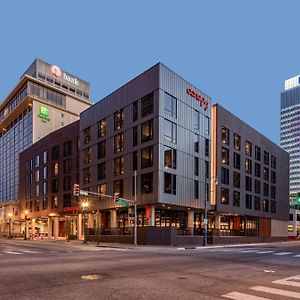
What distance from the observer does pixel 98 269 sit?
1706 cm

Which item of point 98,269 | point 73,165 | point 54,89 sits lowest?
point 98,269

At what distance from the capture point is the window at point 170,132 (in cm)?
4940

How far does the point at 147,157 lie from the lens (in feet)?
164

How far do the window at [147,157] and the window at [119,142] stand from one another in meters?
5.64

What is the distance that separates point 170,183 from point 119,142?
11193 mm

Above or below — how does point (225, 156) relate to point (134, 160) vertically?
above

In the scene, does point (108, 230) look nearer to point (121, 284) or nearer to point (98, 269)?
point (98, 269)

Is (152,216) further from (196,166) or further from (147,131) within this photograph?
(147,131)

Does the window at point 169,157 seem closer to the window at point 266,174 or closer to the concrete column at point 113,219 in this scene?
the concrete column at point 113,219

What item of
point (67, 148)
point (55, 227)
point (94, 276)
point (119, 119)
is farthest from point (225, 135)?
point (94, 276)

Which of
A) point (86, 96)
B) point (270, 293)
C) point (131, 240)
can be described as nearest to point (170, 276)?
point (270, 293)

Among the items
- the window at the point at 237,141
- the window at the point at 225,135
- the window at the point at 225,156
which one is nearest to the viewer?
the window at the point at 225,156

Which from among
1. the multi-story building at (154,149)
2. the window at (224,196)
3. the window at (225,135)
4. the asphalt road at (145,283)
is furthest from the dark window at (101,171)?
the asphalt road at (145,283)

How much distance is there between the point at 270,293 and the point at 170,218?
44168mm
